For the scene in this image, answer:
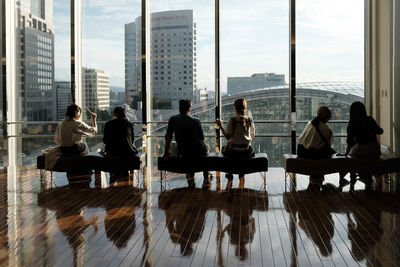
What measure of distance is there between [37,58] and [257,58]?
442 cm

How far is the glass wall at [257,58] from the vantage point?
9.07 m

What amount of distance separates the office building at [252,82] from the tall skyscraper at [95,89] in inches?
99.3

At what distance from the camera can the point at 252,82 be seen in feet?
30.1

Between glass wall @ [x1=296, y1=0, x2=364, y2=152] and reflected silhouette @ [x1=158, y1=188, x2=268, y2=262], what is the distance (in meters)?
3.19

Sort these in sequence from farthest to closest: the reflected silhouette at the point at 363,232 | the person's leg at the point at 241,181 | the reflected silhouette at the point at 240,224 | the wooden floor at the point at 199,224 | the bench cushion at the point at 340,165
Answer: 1. the person's leg at the point at 241,181
2. the bench cushion at the point at 340,165
3. the reflected silhouette at the point at 240,224
4. the reflected silhouette at the point at 363,232
5. the wooden floor at the point at 199,224

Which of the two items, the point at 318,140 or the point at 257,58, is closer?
the point at 318,140

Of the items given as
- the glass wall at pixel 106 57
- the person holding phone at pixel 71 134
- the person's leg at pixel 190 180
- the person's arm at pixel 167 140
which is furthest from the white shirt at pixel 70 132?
the glass wall at pixel 106 57

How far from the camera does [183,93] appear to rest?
9531mm

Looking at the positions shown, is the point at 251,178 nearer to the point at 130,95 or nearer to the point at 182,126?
the point at 182,126

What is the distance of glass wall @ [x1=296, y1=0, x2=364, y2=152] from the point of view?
29.4ft

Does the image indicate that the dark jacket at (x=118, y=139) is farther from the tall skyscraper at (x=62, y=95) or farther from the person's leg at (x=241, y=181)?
the tall skyscraper at (x=62, y=95)

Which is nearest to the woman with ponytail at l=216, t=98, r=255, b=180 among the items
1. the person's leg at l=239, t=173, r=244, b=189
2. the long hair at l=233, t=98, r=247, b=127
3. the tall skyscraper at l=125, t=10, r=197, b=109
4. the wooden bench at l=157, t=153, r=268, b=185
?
the long hair at l=233, t=98, r=247, b=127

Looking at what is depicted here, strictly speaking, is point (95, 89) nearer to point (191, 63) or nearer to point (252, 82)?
point (191, 63)

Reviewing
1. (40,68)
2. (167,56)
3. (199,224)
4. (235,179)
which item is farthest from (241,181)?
(40,68)
